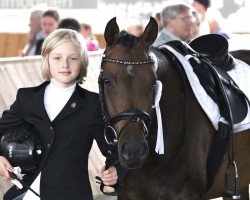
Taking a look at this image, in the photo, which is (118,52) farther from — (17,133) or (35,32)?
(35,32)

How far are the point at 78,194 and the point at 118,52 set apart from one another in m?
0.92

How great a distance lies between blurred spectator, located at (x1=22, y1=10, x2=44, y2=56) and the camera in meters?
13.1

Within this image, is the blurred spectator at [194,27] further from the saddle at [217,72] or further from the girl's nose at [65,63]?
the girl's nose at [65,63]

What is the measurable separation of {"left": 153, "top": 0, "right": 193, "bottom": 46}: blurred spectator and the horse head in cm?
327

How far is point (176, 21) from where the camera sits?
28.5ft

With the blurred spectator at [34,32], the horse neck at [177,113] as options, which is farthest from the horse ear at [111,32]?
the blurred spectator at [34,32]

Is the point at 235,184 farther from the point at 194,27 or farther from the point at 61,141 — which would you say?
the point at 194,27

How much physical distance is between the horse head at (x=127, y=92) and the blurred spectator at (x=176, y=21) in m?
3.27

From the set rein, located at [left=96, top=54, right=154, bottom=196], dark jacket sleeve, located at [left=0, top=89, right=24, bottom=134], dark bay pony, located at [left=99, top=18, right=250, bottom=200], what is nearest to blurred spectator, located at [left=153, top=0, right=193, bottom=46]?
dark bay pony, located at [left=99, top=18, right=250, bottom=200]

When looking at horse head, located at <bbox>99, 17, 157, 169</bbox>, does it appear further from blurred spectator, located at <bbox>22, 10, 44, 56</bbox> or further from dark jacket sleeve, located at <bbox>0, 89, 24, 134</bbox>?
blurred spectator, located at <bbox>22, 10, 44, 56</bbox>

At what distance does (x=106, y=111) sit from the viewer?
206 inches

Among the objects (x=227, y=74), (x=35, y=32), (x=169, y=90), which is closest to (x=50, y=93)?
(x=169, y=90)

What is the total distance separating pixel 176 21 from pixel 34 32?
5214 mm

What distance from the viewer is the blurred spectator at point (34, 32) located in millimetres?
13133
